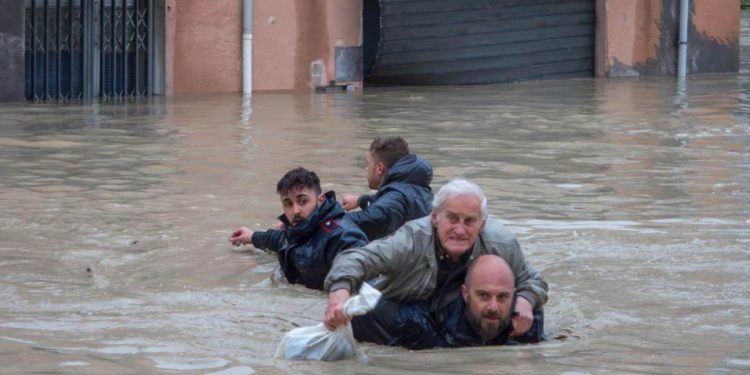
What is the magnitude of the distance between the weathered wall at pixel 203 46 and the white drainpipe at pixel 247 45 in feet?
0.49

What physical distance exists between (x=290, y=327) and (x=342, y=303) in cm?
91

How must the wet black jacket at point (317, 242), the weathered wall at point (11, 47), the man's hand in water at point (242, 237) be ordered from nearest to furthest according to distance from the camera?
the wet black jacket at point (317, 242) → the man's hand in water at point (242, 237) → the weathered wall at point (11, 47)

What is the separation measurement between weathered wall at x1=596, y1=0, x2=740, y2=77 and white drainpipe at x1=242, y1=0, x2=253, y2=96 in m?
6.96

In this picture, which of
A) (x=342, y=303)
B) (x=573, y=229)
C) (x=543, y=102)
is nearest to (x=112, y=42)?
(x=543, y=102)

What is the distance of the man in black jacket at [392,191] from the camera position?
7.75 metres

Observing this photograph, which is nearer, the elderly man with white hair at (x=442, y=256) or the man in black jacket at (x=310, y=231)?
the elderly man with white hair at (x=442, y=256)

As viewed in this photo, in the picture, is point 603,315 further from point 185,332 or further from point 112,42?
point 112,42

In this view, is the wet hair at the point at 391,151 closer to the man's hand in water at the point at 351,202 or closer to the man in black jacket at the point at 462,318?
the man's hand in water at the point at 351,202

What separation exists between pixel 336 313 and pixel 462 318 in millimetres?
711

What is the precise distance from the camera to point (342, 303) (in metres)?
5.76

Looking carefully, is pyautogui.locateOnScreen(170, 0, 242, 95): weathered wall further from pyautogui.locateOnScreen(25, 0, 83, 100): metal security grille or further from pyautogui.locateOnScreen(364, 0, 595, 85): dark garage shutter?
pyautogui.locateOnScreen(364, 0, 595, 85): dark garage shutter

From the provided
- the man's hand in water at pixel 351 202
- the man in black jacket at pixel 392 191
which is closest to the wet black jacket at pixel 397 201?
the man in black jacket at pixel 392 191

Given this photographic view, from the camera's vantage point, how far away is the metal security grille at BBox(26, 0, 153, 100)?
17281 mm

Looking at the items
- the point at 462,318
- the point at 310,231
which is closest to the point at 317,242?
the point at 310,231
